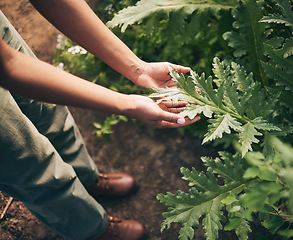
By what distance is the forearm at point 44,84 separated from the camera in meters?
0.82

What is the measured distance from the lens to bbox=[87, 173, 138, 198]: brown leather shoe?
1.99 metres

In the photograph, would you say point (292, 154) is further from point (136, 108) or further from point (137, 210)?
point (137, 210)

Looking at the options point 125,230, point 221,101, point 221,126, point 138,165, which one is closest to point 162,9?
point 221,101

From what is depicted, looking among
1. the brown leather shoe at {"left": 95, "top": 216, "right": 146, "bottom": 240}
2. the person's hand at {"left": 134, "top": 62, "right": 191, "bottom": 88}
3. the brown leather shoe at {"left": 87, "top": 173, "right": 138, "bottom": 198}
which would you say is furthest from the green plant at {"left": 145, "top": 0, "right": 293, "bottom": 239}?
the brown leather shoe at {"left": 87, "top": 173, "right": 138, "bottom": 198}

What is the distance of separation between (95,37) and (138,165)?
47.7 inches

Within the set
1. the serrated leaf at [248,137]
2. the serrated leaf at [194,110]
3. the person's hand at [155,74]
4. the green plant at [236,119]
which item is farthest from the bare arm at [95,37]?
the serrated leaf at [248,137]

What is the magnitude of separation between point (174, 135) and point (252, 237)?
3.05 ft

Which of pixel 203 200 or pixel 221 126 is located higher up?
pixel 221 126

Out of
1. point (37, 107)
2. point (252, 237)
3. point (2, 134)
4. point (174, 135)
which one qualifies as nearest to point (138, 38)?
point (174, 135)

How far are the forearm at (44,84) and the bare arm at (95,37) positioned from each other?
39cm

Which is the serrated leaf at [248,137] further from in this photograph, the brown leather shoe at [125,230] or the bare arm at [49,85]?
the brown leather shoe at [125,230]

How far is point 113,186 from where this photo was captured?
6.58 feet

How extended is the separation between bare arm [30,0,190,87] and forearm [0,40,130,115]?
0.39m

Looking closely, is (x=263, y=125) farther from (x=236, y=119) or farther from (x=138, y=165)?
(x=138, y=165)
